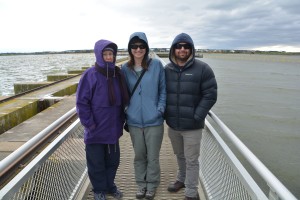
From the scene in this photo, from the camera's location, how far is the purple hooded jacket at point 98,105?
2.73 m

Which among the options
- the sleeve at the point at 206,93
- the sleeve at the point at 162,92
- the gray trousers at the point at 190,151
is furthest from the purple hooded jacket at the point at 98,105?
the sleeve at the point at 206,93

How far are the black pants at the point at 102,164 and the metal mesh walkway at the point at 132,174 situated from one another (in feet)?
0.94

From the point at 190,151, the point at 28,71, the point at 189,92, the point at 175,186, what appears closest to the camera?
the point at 189,92

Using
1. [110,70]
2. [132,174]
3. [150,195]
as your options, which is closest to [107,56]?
[110,70]

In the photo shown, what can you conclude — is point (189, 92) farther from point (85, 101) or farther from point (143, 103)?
point (85, 101)

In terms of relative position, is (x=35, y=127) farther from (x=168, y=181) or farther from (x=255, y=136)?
(x=255, y=136)

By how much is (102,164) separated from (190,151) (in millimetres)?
944

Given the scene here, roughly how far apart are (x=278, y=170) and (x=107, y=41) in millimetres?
6801

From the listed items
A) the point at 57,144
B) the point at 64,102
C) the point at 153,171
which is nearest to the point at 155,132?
the point at 153,171

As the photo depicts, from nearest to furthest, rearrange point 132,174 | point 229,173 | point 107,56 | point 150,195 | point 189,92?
point 229,173, point 107,56, point 189,92, point 150,195, point 132,174

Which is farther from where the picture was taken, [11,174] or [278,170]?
[278,170]

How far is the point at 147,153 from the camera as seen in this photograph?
3205 mm

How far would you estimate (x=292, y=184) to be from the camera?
22.2 feet

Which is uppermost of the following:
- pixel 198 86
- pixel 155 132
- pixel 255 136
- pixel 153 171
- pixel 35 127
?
pixel 198 86
